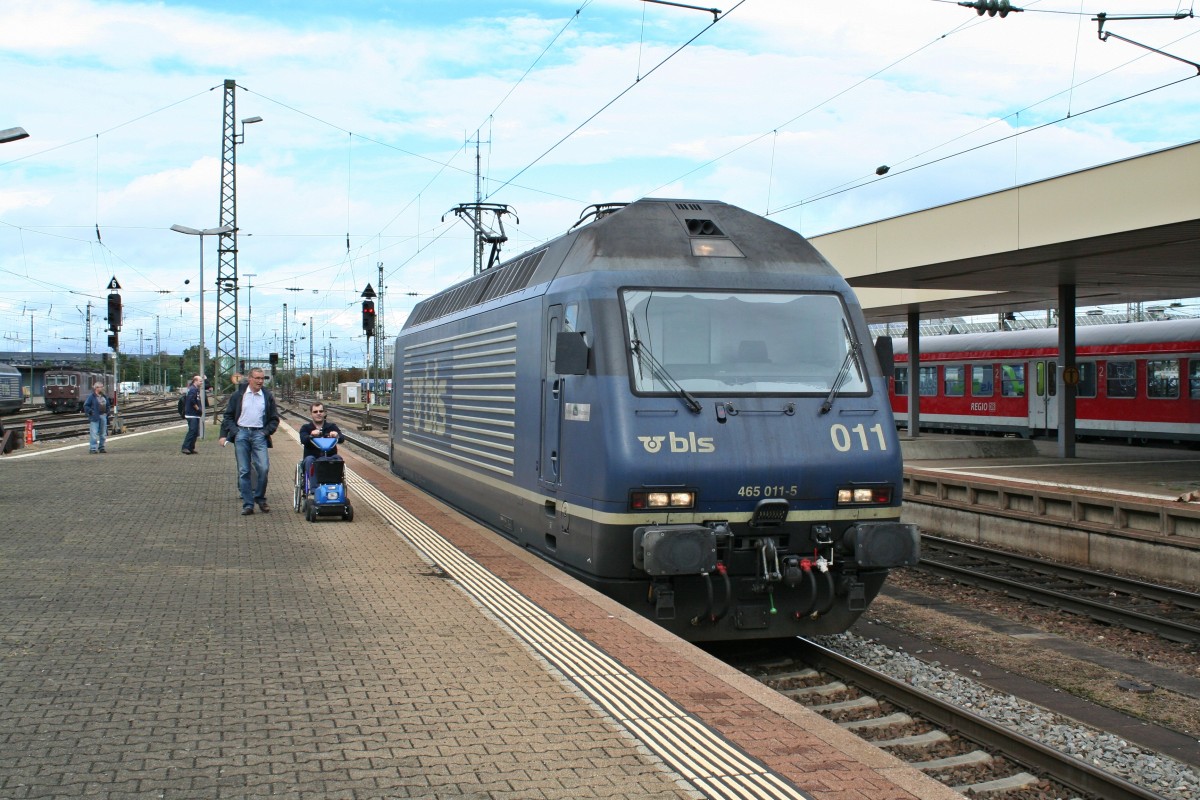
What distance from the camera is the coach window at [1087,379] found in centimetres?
3034

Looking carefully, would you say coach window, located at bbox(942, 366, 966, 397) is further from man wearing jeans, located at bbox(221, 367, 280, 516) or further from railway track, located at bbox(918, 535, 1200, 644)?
man wearing jeans, located at bbox(221, 367, 280, 516)

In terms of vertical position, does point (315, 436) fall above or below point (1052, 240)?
below

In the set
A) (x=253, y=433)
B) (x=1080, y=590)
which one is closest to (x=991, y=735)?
(x=1080, y=590)

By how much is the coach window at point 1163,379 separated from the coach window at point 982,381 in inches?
233

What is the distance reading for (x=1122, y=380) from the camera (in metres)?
29.4

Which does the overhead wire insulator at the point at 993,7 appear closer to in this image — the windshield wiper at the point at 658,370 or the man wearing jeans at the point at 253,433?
the windshield wiper at the point at 658,370

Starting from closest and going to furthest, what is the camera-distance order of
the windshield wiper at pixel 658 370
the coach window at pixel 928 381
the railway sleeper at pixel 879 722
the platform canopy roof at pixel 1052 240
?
the railway sleeper at pixel 879 722 → the windshield wiper at pixel 658 370 → the platform canopy roof at pixel 1052 240 → the coach window at pixel 928 381

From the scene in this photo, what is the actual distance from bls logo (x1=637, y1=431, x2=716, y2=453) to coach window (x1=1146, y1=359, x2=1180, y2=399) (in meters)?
23.4

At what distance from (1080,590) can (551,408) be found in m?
7.53

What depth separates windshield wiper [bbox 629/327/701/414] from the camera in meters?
8.20

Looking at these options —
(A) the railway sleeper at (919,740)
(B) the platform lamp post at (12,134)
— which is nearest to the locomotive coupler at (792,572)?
(A) the railway sleeper at (919,740)

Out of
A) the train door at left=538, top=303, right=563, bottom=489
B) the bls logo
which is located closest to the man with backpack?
the train door at left=538, top=303, right=563, bottom=489

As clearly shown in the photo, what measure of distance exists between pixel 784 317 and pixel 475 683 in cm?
405

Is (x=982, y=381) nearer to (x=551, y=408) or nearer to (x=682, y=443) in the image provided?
(x=551, y=408)
